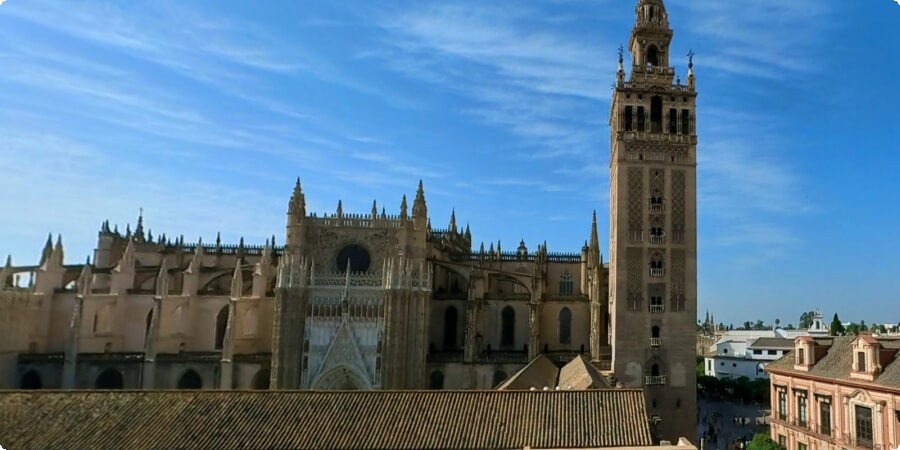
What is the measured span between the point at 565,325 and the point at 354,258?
1660cm

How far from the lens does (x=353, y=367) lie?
42688 mm

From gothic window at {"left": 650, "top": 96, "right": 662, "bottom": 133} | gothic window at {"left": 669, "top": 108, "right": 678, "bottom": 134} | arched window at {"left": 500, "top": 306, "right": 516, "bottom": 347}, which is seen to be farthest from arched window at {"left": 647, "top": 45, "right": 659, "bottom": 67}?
arched window at {"left": 500, "top": 306, "right": 516, "bottom": 347}

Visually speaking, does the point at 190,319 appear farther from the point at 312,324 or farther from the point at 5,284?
the point at 5,284

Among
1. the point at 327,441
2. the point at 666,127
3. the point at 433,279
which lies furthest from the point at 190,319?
the point at 666,127

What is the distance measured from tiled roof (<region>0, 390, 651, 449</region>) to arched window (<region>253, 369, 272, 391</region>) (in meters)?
21.4

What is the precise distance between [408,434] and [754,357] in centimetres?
7152

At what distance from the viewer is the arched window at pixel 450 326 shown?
4903cm

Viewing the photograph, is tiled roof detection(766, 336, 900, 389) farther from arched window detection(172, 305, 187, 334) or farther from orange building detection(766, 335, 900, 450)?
arched window detection(172, 305, 187, 334)

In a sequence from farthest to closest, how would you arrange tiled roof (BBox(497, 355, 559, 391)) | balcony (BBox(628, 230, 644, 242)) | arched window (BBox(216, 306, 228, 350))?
arched window (BBox(216, 306, 228, 350)) < balcony (BBox(628, 230, 644, 242)) < tiled roof (BBox(497, 355, 559, 391))

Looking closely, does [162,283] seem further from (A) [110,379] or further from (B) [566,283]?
(B) [566,283]

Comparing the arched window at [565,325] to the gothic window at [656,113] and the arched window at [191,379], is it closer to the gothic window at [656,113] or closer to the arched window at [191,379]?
the gothic window at [656,113]

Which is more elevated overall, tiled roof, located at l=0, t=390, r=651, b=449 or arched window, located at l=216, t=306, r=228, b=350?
arched window, located at l=216, t=306, r=228, b=350

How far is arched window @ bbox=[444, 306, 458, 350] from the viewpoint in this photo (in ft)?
161

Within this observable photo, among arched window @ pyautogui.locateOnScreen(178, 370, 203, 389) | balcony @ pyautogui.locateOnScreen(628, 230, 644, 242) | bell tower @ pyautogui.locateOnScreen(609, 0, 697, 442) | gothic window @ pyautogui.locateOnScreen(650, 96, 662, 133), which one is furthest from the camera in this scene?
arched window @ pyautogui.locateOnScreen(178, 370, 203, 389)
